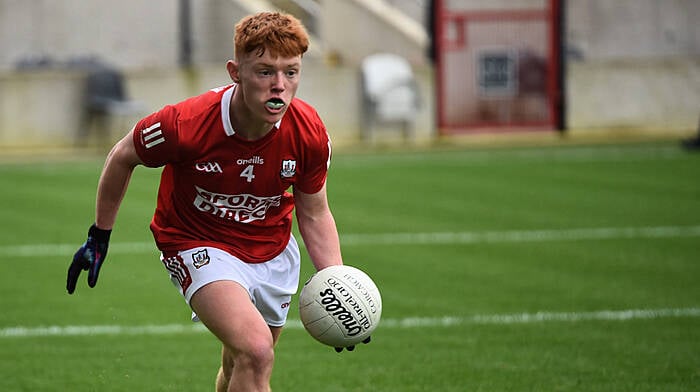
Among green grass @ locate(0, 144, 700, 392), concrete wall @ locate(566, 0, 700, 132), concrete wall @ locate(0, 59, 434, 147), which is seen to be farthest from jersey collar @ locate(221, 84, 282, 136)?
concrete wall @ locate(566, 0, 700, 132)

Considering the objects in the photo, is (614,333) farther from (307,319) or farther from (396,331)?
(307,319)

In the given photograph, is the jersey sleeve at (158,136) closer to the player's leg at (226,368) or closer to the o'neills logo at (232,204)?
the o'neills logo at (232,204)

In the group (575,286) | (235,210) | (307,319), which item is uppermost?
(235,210)

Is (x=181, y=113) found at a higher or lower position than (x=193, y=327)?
higher

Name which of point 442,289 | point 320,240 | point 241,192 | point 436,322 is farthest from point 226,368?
point 442,289

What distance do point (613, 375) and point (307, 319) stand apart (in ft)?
7.77

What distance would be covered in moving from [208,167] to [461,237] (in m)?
7.79

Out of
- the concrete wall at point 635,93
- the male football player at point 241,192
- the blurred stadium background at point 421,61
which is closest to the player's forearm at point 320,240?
the male football player at point 241,192

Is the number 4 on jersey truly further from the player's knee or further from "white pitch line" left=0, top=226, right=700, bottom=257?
"white pitch line" left=0, top=226, right=700, bottom=257

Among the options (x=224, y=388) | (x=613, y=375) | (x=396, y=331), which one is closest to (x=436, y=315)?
(x=396, y=331)

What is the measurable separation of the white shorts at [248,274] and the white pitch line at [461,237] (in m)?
6.81

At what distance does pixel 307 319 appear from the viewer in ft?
19.9

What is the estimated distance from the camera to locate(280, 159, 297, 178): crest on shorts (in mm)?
6012

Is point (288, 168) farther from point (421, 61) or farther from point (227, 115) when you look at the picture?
point (421, 61)
